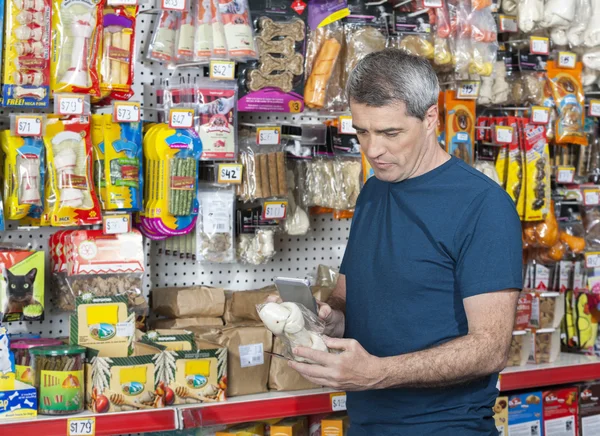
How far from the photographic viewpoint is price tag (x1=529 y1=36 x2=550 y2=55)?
3.96 metres

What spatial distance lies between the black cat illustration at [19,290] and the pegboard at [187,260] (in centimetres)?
22

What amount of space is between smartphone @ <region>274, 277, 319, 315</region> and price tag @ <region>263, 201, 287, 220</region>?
4.35 feet

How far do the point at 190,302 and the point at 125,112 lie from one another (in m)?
0.77

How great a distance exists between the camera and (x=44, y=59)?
118 inches

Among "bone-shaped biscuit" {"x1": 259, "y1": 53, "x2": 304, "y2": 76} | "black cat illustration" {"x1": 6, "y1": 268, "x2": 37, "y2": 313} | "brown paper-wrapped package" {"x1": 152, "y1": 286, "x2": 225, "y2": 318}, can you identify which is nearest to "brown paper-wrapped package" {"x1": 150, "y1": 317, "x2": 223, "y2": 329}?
"brown paper-wrapped package" {"x1": 152, "y1": 286, "x2": 225, "y2": 318}

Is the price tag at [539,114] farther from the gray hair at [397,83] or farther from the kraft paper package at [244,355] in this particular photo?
the gray hair at [397,83]

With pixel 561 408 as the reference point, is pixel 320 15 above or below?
above

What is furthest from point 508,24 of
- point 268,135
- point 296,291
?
point 296,291

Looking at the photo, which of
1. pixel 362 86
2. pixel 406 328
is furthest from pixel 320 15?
pixel 406 328

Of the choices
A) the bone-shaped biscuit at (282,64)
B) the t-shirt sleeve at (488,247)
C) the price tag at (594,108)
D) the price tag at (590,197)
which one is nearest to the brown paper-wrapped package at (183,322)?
the bone-shaped biscuit at (282,64)

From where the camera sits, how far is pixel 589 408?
3867 millimetres

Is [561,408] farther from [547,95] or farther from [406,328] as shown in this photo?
[406,328]

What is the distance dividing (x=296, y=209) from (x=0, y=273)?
47.6 inches

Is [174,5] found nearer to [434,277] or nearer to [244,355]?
[244,355]
